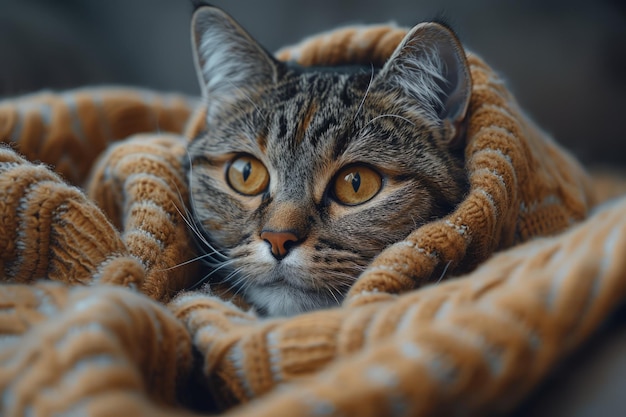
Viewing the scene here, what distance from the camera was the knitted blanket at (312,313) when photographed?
46 cm

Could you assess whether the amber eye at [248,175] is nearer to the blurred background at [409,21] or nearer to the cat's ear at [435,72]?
the cat's ear at [435,72]

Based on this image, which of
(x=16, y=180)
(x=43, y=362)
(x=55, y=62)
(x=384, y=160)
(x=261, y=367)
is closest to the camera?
(x=43, y=362)

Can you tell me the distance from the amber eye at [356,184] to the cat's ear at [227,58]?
25 cm

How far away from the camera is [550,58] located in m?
1.54

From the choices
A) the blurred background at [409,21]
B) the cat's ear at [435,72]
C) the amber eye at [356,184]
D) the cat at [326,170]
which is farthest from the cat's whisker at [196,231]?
the blurred background at [409,21]

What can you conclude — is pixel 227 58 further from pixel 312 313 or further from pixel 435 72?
pixel 312 313

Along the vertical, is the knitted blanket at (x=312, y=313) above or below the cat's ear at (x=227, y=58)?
below

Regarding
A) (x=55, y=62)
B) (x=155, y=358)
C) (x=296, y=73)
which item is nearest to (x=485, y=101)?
(x=296, y=73)

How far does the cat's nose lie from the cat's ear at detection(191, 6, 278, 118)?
32 cm

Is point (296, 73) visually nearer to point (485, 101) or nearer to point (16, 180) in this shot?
point (485, 101)

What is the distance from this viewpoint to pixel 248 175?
0.94 m

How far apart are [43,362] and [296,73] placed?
67 centimetres

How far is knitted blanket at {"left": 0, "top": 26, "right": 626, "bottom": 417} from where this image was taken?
46 centimetres

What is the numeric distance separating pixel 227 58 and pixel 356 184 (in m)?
0.38
